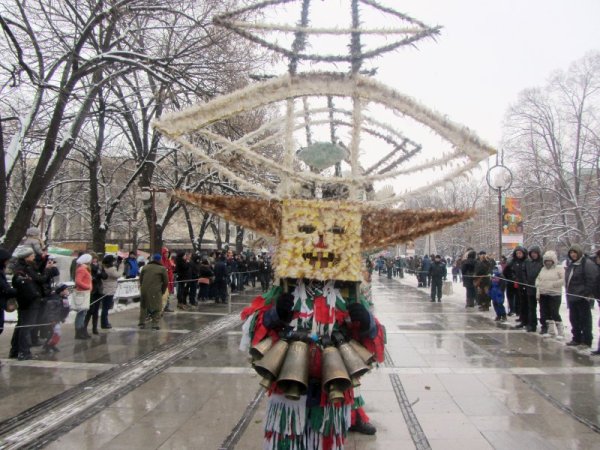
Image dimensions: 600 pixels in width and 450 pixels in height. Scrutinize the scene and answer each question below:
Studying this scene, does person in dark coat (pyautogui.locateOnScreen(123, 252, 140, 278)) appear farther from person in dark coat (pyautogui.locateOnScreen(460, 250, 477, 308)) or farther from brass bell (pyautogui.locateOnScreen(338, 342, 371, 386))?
brass bell (pyautogui.locateOnScreen(338, 342, 371, 386))

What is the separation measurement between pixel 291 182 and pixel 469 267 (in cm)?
1412

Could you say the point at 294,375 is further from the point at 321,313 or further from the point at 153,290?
the point at 153,290

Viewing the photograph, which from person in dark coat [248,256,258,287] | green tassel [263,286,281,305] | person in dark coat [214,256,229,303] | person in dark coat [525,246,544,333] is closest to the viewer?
green tassel [263,286,281,305]

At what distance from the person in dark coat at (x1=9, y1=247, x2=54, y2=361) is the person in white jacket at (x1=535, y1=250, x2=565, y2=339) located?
9.17m

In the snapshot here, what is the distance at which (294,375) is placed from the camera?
317cm

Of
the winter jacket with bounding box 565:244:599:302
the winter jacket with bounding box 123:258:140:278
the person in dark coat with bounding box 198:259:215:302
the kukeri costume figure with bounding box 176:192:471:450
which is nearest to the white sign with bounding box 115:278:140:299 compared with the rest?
the winter jacket with bounding box 123:258:140:278

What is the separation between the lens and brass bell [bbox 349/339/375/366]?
342 centimetres

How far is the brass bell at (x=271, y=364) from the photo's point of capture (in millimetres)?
3236

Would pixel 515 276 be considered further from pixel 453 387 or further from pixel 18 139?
pixel 18 139

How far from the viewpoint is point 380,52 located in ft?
12.4

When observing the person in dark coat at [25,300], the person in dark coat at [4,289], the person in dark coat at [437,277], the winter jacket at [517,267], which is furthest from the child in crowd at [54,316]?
the person in dark coat at [437,277]

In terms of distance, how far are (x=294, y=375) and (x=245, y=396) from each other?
317cm

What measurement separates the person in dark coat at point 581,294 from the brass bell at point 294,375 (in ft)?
24.6

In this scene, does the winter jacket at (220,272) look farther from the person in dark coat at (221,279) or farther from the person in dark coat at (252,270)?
the person in dark coat at (252,270)
